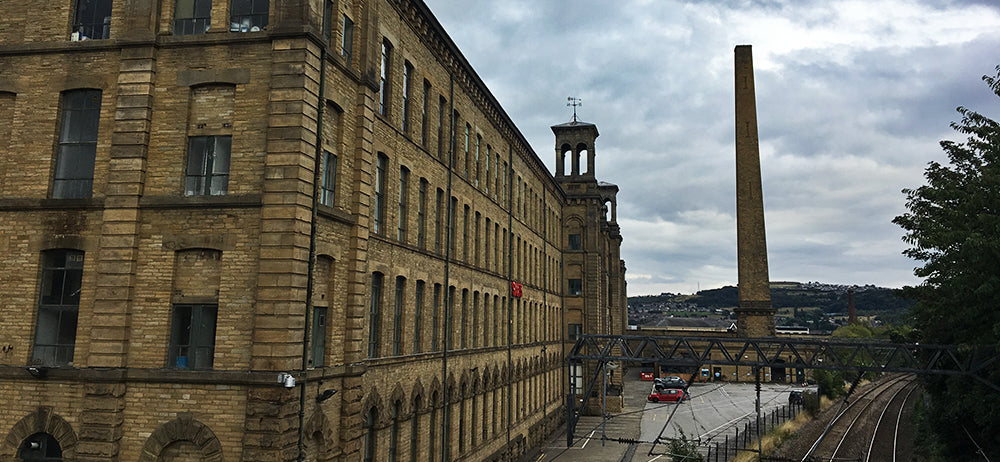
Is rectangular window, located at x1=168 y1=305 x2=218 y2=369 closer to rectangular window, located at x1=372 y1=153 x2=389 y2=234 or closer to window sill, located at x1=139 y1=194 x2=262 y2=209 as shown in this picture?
window sill, located at x1=139 y1=194 x2=262 y2=209

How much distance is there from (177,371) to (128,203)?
365 cm

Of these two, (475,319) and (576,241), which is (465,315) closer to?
(475,319)

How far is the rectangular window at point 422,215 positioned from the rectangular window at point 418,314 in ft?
4.61

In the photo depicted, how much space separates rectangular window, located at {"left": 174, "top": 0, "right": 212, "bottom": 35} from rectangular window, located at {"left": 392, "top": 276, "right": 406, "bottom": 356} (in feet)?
30.5

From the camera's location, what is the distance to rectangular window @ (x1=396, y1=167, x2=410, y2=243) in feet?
69.6

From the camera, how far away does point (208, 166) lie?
14.2m

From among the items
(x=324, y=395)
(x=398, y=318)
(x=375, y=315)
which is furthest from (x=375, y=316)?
(x=324, y=395)

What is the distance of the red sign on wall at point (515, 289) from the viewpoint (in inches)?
1410

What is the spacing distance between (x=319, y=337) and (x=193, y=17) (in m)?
7.64

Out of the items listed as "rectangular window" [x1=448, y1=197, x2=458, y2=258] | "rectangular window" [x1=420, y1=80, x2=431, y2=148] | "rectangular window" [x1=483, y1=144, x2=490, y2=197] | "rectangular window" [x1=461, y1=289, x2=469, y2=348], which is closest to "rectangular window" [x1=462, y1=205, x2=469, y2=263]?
"rectangular window" [x1=448, y1=197, x2=458, y2=258]

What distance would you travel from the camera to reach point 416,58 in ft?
72.8

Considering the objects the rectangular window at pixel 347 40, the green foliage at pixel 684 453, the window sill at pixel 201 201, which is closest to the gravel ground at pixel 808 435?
the green foliage at pixel 684 453

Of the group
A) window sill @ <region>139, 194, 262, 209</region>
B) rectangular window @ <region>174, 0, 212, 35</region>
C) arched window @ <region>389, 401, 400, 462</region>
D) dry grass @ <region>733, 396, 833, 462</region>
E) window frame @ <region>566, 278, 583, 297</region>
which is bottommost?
dry grass @ <region>733, 396, 833, 462</region>

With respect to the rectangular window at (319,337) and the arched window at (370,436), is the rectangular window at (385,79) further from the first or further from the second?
the arched window at (370,436)
